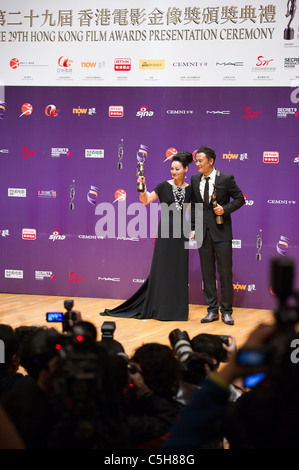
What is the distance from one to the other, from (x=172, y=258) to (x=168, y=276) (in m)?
0.18

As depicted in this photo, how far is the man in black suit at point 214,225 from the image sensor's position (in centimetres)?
549

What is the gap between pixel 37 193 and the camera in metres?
6.52

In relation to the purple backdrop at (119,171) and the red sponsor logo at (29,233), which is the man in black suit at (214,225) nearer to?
the purple backdrop at (119,171)

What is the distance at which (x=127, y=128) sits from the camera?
6301mm

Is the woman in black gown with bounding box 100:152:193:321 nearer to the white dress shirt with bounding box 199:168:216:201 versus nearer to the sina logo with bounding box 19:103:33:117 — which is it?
the white dress shirt with bounding box 199:168:216:201

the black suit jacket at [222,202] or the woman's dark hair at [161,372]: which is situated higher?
the black suit jacket at [222,202]

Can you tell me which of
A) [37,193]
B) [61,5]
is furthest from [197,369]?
[61,5]

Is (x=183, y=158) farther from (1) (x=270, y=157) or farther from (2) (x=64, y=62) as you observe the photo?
(2) (x=64, y=62)

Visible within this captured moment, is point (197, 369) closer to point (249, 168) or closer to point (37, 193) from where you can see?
point (249, 168)

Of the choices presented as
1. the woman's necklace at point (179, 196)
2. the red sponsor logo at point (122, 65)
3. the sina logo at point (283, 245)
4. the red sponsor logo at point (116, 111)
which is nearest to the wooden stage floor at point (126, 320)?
the sina logo at point (283, 245)

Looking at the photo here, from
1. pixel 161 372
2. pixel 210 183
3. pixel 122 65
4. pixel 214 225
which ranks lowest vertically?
pixel 161 372

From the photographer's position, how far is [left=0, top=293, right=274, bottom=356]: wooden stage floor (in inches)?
192

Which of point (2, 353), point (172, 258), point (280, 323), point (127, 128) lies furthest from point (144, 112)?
point (280, 323)

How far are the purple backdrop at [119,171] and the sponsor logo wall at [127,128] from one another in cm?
1
